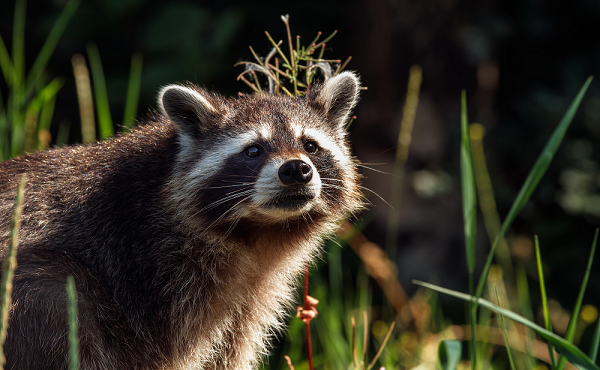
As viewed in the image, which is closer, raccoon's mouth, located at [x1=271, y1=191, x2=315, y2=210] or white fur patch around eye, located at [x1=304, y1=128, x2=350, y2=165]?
raccoon's mouth, located at [x1=271, y1=191, x2=315, y2=210]

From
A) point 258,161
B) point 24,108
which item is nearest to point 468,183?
point 258,161

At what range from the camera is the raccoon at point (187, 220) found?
9.87 ft

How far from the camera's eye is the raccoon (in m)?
3.01

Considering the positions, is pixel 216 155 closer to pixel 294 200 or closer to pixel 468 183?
pixel 294 200

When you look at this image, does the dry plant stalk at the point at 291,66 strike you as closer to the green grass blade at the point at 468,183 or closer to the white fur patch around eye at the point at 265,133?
the white fur patch around eye at the point at 265,133

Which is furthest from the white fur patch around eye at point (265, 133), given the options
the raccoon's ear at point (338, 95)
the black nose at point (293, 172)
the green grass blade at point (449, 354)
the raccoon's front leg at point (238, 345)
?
the green grass blade at point (449, 354)

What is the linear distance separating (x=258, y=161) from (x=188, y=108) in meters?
0.58

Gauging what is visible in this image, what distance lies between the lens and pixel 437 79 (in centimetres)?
669

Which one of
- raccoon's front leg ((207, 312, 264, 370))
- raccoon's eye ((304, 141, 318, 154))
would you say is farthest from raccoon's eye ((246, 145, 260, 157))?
raccoon's front leg ((207, 312, 264, 370))

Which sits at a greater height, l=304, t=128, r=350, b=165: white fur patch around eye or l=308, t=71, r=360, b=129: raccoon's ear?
l=308, t=71, r=360, b=129: raccoon's ear

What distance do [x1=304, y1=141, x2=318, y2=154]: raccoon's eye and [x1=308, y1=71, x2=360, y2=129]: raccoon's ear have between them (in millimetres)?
364

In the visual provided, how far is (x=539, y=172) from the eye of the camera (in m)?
2.50

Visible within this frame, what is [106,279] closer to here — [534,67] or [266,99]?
[266,99]

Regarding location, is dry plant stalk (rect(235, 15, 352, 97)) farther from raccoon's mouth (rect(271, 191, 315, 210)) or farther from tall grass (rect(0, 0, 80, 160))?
tall grass (rect(0, 0, 80, 160))
